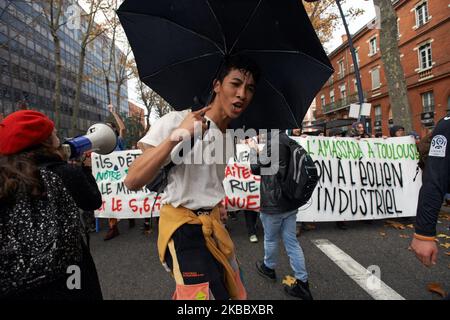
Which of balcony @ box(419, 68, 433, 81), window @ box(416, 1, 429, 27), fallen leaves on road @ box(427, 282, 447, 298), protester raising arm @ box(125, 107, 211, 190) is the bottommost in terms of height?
fallen leaves on road @ box(427, 282, 447, 298)

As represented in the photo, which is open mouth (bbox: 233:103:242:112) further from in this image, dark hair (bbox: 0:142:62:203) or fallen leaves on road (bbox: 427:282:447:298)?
fallen leaves on road (bbox: 427:282:447:298)

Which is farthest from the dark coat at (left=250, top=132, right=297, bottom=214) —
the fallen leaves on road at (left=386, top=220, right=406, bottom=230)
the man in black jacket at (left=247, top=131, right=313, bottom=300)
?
the fallen leaves on road at (left=386, top=220, right=406, bottom=230)

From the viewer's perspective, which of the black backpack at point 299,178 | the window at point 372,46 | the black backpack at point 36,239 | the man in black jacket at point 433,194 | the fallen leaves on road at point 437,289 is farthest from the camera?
the window at point 372,46

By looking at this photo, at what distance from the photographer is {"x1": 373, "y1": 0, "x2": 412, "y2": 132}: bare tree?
822 centimetres

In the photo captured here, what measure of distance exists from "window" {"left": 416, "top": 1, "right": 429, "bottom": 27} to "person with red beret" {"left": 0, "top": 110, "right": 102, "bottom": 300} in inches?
1270

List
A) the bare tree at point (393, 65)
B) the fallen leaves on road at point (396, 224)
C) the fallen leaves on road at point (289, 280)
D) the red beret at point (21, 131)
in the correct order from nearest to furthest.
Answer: the red beret at point (21, 131) < the fallen leaves on road at point (289, 280) < the fallen leaves on road at point (396, 224) < the bare tree at point (393, 65)

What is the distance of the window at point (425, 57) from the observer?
2506cm

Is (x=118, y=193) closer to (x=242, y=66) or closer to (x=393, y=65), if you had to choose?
(x=242, y=66)

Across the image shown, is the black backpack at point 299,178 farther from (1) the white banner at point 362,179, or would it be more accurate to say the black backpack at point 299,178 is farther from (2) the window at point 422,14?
(2) the window at point 422,14

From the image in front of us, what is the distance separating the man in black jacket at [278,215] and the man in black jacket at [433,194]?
1.35m

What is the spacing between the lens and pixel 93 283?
1663mm

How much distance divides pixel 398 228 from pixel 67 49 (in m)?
52.3

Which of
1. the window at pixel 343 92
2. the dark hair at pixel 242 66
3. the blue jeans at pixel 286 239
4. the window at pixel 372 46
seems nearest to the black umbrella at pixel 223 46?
the dark hair at pixel 242 66
